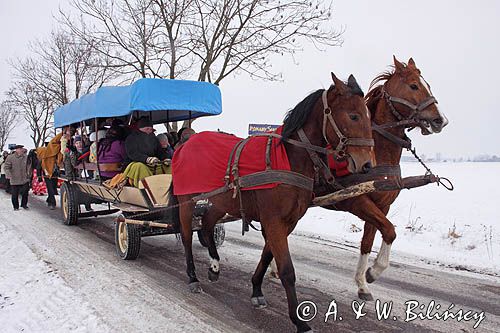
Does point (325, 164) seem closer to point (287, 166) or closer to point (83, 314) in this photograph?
point (287, 166)

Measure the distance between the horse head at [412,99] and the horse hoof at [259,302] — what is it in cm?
257

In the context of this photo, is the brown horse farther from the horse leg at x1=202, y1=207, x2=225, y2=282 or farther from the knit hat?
the knit hat

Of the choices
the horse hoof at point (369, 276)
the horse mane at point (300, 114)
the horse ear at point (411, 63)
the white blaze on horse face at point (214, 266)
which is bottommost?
the white blaze on horse face at point (214, 266)

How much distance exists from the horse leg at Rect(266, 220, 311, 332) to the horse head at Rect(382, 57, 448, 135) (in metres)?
2.08

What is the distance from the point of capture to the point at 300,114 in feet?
12.6

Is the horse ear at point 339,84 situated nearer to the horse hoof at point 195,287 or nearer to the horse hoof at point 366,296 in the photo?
the horse hoof at point 366,296

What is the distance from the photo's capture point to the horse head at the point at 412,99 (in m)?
4.58

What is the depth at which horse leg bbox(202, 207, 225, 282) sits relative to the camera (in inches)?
211

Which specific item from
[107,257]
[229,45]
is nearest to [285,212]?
[107,257]

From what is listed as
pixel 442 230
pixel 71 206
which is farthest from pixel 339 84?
pixel 71 206

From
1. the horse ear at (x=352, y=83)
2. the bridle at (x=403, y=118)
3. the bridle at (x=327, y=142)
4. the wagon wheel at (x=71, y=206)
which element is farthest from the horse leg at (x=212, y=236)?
the wagon wheel at (x=71, y=206)

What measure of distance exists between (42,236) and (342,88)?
6987 millimetres

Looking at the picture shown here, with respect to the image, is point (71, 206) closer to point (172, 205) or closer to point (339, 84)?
point (172, 205)

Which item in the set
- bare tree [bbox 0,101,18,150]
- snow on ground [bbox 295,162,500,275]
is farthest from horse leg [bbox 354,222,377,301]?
bare tree [bbox 0,101,18,150]
